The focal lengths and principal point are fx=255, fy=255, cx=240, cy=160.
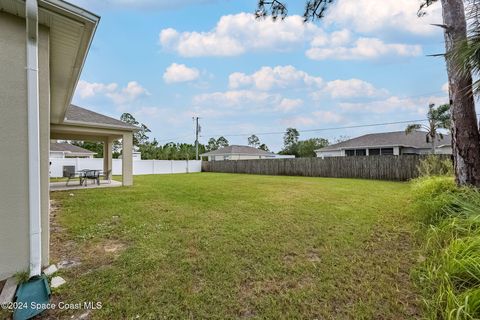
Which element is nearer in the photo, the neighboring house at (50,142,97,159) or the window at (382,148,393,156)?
the window at (382,148,393,156)

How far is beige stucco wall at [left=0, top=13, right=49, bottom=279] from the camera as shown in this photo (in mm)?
2752

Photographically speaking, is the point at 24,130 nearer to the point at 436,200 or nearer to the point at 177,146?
the point at 436,200

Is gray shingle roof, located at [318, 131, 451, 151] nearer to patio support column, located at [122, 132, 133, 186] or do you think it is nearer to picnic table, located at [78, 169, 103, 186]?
patio support column, located at [122, 132, 133, 186]

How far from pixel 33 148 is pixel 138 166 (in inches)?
917

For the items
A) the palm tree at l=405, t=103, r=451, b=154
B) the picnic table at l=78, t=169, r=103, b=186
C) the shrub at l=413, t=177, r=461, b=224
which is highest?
the palm tree at l=405, t=103, r=451, b=154

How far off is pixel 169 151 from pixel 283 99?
21168mm

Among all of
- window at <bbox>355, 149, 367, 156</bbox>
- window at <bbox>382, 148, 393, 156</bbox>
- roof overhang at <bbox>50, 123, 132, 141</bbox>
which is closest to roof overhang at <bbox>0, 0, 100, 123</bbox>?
roof overhang at <bbox>50, 123, 132, 141</bbox>

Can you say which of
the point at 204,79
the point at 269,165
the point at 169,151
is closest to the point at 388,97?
the point at 269,165

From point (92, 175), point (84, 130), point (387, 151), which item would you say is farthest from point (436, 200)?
point (387, 151)

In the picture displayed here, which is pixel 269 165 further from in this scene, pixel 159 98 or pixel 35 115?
pixel 35 115

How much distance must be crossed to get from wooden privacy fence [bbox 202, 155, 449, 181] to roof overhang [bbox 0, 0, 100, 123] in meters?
15.5

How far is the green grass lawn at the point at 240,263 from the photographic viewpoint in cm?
239

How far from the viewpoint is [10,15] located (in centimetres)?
288

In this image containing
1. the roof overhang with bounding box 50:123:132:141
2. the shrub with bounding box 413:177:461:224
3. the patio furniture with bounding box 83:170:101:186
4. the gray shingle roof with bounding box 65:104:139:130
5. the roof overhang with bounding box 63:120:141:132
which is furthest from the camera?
the patio furniture with bounding box 83:170:101:186
